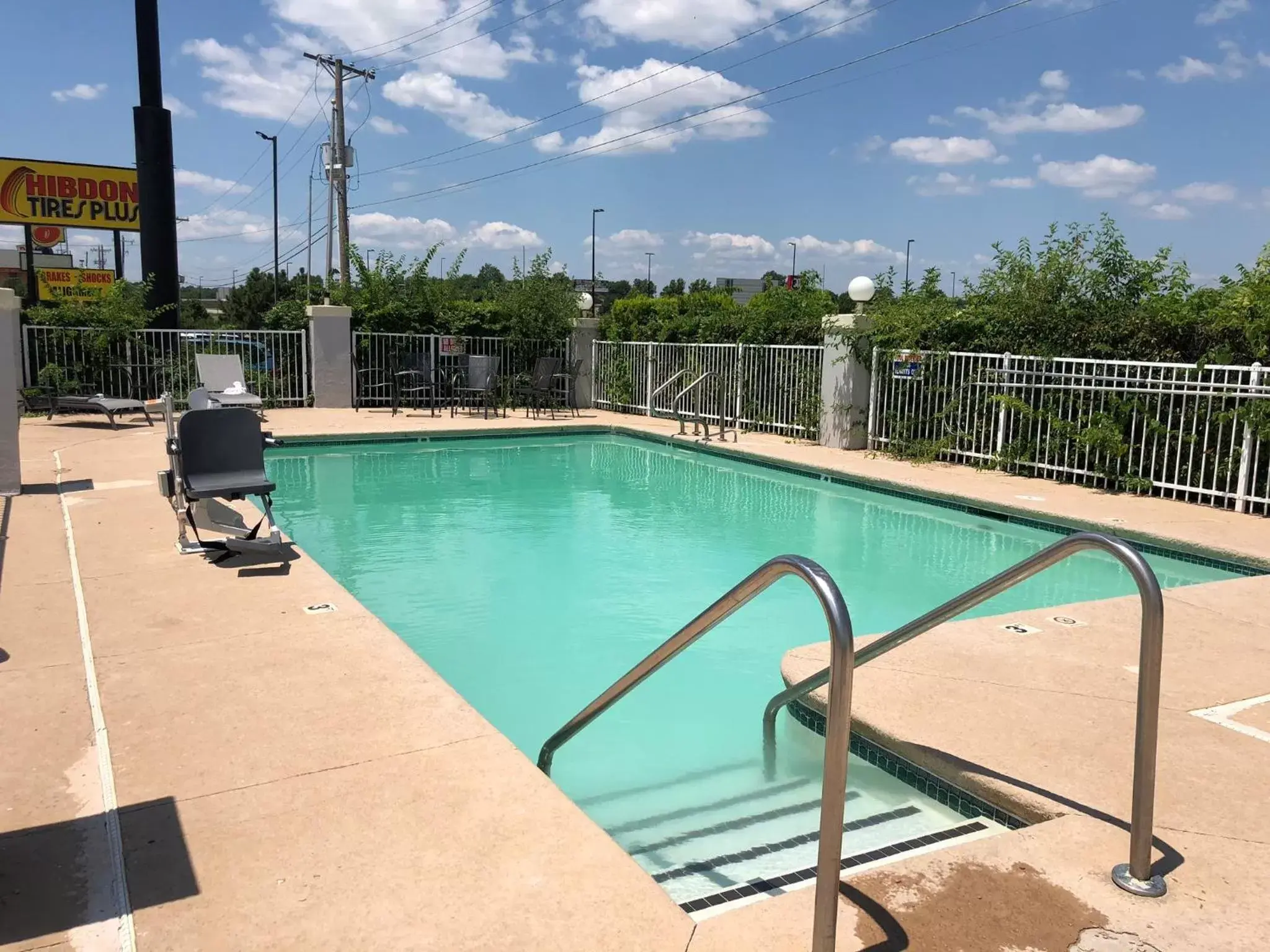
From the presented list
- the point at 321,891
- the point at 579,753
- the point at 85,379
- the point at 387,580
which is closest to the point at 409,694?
the point at 579,753

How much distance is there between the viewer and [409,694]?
383cm

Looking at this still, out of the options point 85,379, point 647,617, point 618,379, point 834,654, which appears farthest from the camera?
point 618,379

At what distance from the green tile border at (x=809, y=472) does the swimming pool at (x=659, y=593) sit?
0.09 meters

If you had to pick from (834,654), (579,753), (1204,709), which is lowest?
(579,753)

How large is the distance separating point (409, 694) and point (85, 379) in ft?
47.8

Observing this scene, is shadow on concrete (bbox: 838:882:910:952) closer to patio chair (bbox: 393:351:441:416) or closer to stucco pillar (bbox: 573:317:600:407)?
patio chair (bbox: 393:351:441:416)

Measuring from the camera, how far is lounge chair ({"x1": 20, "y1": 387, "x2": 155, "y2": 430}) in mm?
13258

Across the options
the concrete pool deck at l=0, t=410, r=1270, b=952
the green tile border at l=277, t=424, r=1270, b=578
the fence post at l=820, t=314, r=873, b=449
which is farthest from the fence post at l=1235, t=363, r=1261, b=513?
the fence post at l=820, t=314, r=873, b=449

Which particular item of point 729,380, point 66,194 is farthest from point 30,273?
point 729,380

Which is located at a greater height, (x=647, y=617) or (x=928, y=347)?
(x=928, y=347)

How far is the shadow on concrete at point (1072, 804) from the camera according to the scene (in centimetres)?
267

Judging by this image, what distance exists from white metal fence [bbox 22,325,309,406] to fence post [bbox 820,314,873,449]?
9689 millimetres

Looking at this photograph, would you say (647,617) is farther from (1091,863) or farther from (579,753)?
(1091,863)

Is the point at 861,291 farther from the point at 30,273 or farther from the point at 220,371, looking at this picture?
the point at 30,273
